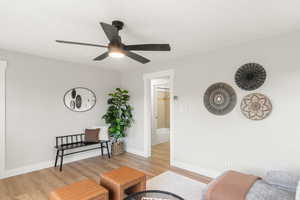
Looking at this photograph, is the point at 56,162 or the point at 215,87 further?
the point at 56,162

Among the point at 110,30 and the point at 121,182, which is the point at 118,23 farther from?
the point at 121,182

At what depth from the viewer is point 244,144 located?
270 cm

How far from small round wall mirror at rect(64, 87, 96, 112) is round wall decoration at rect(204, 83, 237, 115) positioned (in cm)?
297

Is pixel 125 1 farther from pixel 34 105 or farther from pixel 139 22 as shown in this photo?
pixel 34 105

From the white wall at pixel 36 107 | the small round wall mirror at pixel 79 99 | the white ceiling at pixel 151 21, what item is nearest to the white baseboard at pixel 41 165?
the white wall at pixel 36 107

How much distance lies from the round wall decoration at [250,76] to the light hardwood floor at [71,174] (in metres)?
1.87

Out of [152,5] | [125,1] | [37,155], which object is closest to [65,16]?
[125,1]

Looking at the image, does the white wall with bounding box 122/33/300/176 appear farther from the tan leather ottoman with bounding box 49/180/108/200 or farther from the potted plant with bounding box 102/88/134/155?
the tan leather ottoman with bounding box 49/180/108/200

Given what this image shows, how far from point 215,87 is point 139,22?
1.90 metres

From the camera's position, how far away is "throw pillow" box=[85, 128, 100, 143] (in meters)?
3.95

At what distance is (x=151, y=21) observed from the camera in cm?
201

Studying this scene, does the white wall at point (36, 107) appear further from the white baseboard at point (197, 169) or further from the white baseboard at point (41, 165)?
the white baseboard at point (197, 169)

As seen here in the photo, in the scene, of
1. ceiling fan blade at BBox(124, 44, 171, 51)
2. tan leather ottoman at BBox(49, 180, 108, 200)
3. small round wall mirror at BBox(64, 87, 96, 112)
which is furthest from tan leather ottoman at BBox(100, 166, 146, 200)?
small round wall mirror at BBox(64, 87, 96, 112)

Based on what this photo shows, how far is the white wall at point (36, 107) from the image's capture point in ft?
10.2
